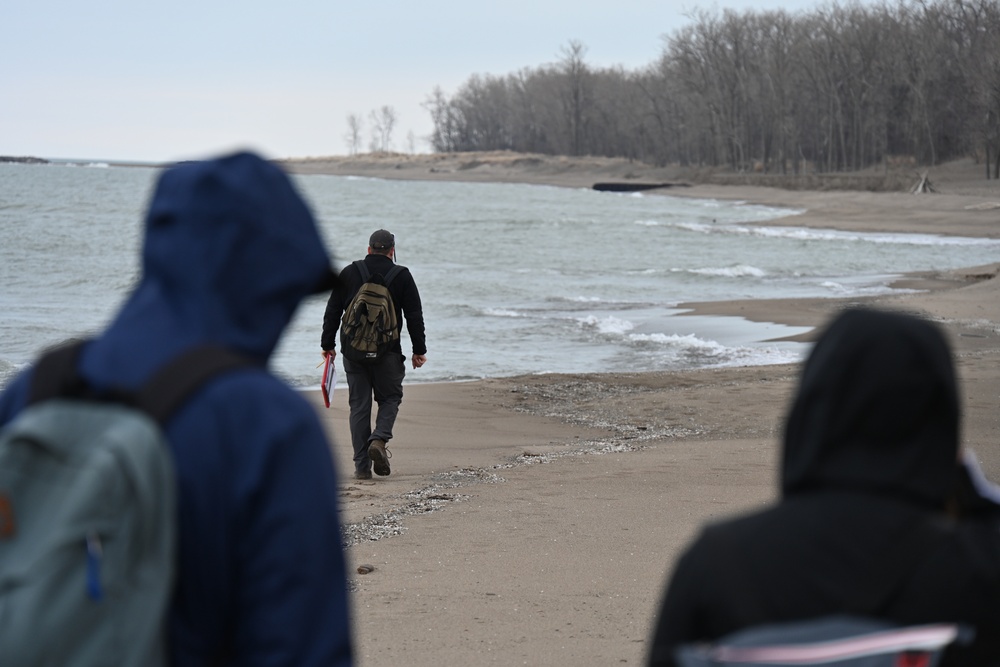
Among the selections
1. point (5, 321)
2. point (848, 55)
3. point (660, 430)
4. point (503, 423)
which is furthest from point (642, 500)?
point (848, 55)

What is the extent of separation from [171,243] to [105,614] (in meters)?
0.58

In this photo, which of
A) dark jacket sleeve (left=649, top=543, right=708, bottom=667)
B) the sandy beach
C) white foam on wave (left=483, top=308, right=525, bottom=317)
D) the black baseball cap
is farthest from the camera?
white foam on wave (left=483, top=308, right=525, bottom=317)

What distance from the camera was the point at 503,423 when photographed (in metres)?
10.6

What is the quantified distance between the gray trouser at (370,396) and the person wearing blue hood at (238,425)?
244 inches

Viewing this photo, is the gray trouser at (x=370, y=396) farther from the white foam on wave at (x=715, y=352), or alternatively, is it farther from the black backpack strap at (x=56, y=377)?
the white foam on wave at (x=715, y=352)

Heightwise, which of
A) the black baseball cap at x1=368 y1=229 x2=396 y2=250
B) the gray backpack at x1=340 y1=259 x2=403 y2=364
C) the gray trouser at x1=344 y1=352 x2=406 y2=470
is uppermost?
the black baseball cap at x1=368 y1=229 x2=396 y2=250

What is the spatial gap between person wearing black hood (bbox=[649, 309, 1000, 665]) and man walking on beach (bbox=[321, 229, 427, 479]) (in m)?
6.09

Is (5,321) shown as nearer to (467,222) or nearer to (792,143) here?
(467,222)

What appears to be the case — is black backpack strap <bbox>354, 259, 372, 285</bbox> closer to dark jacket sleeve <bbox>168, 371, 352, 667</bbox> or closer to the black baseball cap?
the black baseball cap

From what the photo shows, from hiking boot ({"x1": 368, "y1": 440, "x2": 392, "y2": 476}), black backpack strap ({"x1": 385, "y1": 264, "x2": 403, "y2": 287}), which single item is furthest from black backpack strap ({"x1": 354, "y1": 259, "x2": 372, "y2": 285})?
hiking boot ({"x1": 368, "y1": 440, "x2": 392, "y2": 476})

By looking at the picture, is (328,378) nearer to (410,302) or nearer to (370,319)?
(370,319)

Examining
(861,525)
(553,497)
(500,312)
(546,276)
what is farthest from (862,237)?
(861,525)

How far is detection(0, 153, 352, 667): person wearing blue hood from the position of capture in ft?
5.19

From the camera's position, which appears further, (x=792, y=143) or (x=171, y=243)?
(x=792, y=143)
